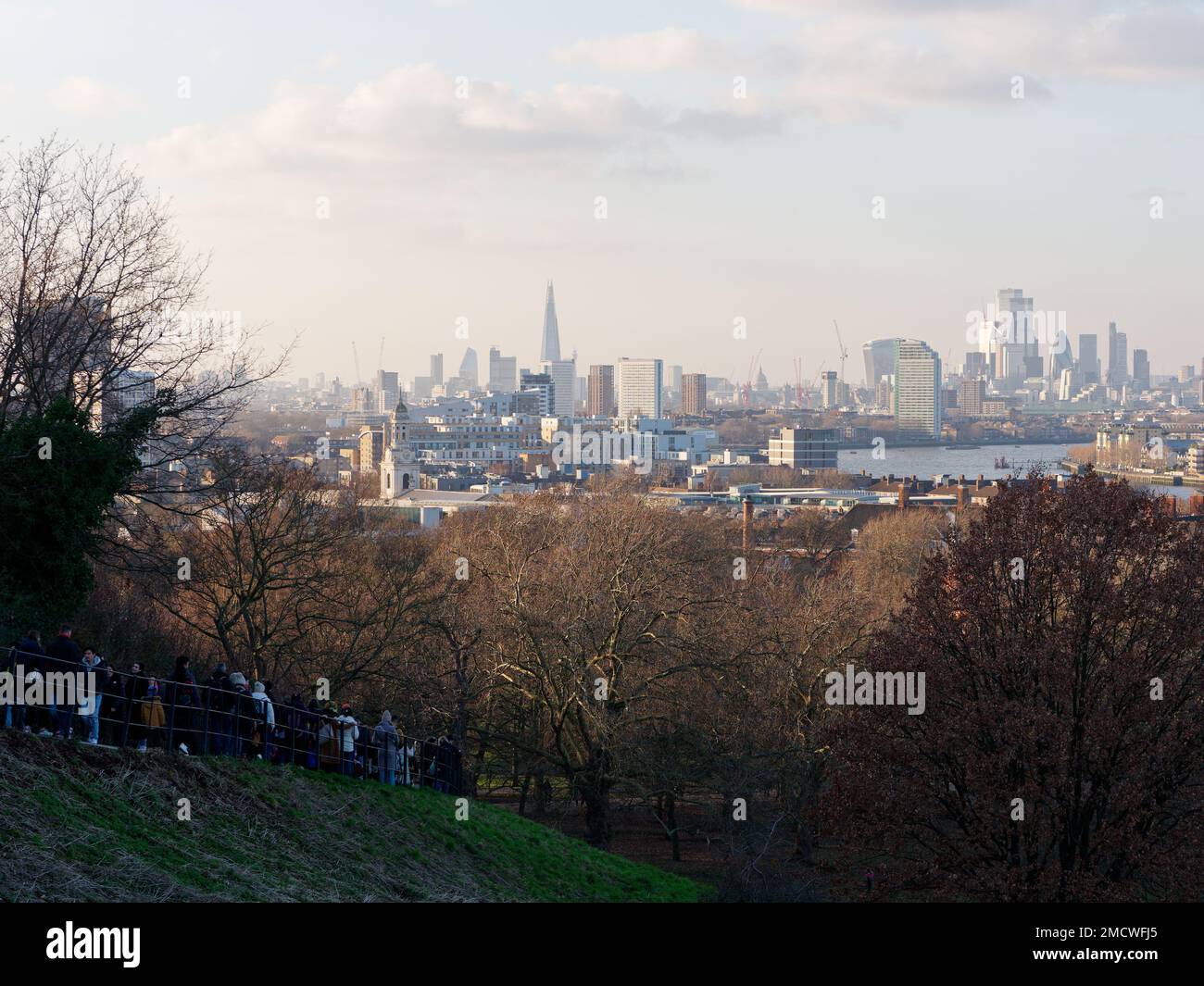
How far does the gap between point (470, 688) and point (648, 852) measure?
5818mm

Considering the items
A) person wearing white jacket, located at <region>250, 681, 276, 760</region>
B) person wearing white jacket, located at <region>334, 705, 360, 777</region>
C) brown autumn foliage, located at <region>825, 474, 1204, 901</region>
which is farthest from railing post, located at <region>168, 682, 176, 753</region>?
brown autumn foliage, located at <region>825, 474, 1204, 901</region>

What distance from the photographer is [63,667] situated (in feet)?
50.2

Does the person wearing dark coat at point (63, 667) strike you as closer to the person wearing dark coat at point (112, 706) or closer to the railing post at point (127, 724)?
the person wearing dark coat at point (112, 706)

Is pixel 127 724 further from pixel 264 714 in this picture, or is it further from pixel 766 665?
pixel 766 665

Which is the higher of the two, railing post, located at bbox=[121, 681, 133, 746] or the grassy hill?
railing post, located at bbox=[121, 681, 133, 746]

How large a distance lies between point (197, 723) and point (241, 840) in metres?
2.36

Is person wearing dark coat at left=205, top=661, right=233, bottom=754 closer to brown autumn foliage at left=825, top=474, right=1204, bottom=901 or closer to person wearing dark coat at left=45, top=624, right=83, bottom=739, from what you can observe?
person wearing dark coat at left=45, top=624, right=83, bottom=739

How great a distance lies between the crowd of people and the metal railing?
0.01 meters

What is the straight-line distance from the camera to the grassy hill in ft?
41.7

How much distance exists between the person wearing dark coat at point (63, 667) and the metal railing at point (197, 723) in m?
0.01

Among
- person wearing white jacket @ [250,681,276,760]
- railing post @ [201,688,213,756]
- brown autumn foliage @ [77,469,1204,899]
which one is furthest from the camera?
brown autumn foliage @ [77,469,1204,899]

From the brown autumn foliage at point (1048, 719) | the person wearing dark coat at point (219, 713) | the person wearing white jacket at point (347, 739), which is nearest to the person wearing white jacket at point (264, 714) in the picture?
the person wearing dark coat at point (219, 713)
